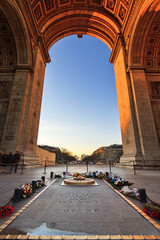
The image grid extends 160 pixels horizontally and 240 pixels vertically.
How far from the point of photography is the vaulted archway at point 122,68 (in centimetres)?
1365

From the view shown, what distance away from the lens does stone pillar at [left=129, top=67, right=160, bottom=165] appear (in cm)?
1301

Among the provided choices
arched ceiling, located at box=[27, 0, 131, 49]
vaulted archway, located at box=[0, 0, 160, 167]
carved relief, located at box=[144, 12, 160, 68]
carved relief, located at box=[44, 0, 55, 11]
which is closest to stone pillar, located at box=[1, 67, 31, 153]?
vaulted archway, located at box=[0, 0, 160, 167]

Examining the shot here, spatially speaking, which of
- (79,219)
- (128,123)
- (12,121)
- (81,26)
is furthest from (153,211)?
(81,26)

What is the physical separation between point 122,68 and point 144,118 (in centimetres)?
912

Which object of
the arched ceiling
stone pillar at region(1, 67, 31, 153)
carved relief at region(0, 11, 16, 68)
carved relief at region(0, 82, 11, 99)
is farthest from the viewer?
the arched ceiling

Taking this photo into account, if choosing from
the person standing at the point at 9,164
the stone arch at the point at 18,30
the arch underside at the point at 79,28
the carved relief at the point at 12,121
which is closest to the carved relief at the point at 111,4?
the arch underside at the point at 79,28

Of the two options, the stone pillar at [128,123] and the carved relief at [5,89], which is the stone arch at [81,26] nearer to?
the stone pillar at [128,123]

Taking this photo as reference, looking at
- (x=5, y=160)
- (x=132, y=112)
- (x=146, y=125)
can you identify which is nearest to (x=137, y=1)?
(x=132, y=112)

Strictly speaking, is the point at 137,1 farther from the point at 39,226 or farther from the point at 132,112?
the point at 39,226

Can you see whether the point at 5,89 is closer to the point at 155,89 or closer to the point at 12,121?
the point at 12,121

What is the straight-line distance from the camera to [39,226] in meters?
2.12

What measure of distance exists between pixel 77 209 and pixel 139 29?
71.4 feet

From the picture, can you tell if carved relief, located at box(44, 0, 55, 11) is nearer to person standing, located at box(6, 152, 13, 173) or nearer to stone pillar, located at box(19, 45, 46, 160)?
stone pillar, located at box(19, 45, 46, 160)

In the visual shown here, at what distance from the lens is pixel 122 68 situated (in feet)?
61.2
